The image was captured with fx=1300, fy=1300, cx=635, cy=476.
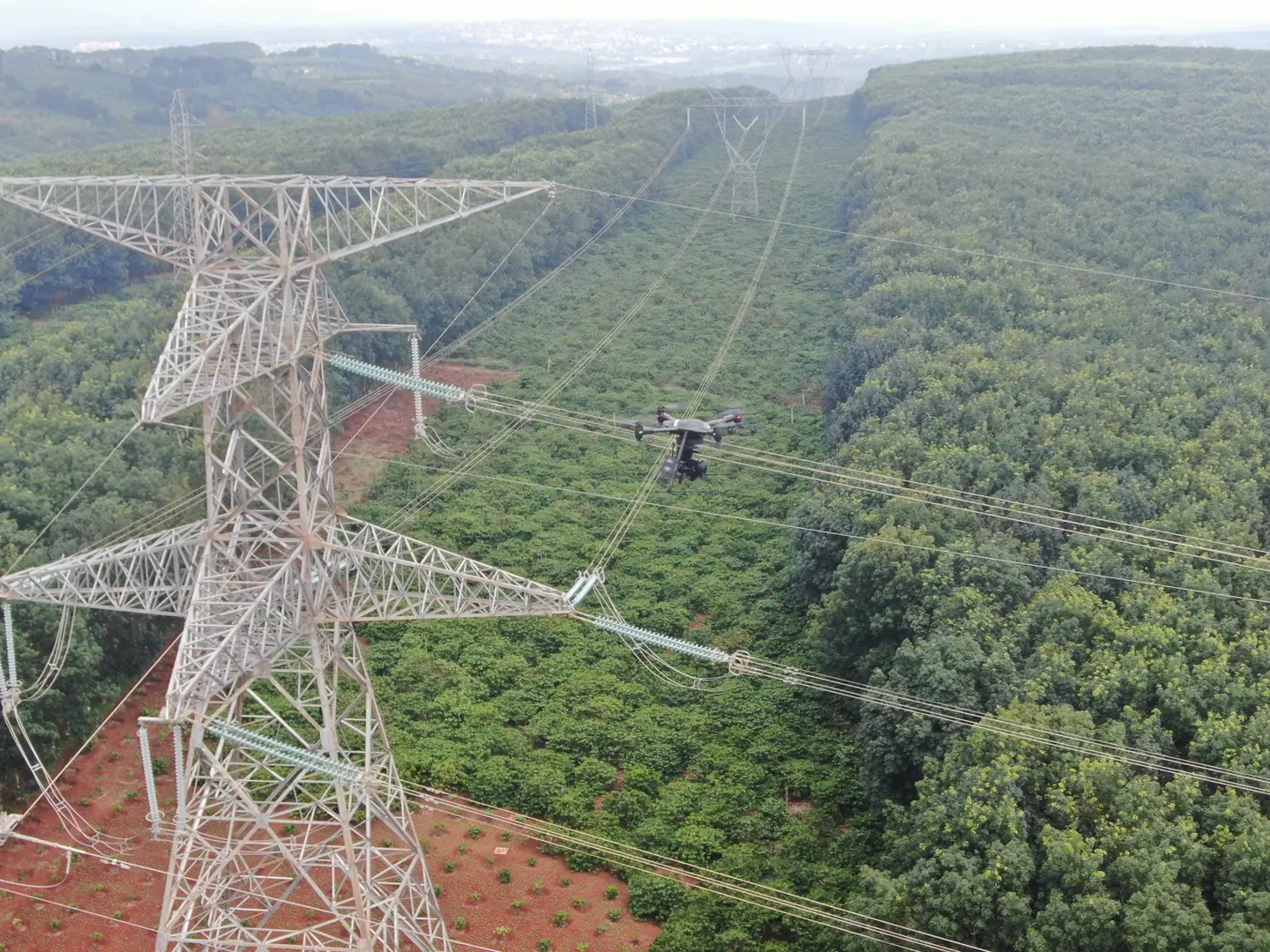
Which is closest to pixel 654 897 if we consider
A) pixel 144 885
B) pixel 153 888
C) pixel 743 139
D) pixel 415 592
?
pixel 415 592

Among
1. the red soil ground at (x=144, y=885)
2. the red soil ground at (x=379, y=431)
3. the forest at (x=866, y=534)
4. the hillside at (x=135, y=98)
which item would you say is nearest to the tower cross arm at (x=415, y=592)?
the red soil ground at (x=144, y=885)

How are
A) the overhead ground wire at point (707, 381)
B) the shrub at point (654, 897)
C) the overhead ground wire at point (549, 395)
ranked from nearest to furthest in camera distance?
1. the shrub at point (654, 897)
2. the overhead ground wire at point (707, 381)
3. the overhead ground wire at point (549, 395)

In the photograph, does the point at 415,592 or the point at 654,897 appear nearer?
the point at 415,592

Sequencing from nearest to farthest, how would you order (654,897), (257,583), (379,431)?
(257,583), (654,897), (379,431)

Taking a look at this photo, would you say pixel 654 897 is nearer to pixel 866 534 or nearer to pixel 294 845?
pixel 294 845

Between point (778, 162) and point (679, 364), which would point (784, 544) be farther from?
point (778, 162)

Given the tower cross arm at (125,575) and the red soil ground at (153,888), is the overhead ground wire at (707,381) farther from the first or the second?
the tower cross arm at (125,575)
